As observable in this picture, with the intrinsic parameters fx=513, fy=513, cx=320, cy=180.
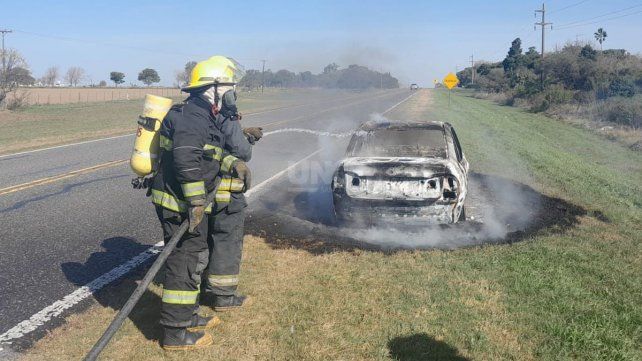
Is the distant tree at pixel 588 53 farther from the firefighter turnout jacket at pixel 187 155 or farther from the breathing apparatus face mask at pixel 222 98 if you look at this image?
the firefighter turnout jacket at pixel 187 155

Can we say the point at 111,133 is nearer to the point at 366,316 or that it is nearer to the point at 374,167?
the point at 374,167

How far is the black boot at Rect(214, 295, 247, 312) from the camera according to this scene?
13.9ft

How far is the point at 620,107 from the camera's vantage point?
2753 cm

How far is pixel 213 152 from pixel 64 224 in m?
3.73

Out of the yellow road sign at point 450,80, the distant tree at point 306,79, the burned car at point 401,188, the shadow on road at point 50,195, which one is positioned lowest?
the shadow on road at point 50,195

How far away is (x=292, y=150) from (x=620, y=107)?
21476mm

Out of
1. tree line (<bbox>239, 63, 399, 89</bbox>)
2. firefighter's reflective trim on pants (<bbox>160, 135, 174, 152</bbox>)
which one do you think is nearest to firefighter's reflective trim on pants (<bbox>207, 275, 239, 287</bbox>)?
firefighter's reflective trim on pants (<bbox>160, 135, 174, 152</bbox>)

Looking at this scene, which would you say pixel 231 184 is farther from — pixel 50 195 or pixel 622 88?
pixel 622 88

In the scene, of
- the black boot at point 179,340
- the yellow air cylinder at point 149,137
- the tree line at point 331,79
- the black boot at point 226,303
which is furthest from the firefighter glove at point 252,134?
the tree line at point 331,79

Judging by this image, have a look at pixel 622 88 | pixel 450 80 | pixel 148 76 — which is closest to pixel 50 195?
pixel 450 80

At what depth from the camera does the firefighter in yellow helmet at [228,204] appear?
13.0 ft

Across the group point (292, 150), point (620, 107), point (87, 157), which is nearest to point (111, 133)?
point (87, 157)

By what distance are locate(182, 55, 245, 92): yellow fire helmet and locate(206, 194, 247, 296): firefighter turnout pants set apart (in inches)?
35.9

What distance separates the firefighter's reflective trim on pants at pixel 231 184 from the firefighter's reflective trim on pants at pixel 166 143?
0.49 meters
